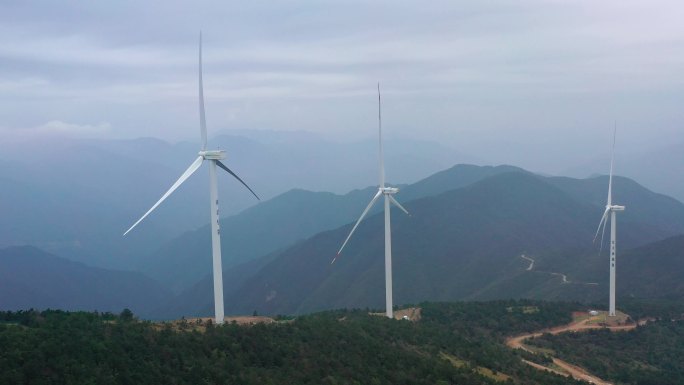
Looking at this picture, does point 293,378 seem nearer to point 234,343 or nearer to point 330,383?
point 330,383

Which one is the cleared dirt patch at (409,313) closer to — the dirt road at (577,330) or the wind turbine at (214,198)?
the dirt road at (577,330)

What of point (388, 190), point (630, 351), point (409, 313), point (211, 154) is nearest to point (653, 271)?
point (630, 351)

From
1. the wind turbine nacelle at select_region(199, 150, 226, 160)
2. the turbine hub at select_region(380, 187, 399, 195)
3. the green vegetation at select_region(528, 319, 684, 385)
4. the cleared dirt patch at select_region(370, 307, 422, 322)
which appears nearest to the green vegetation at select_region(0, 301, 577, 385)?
the green vegetation at select_region(528, 319, 684, 385)

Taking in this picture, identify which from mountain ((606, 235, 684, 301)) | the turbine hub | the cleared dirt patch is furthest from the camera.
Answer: mountain ((606, 235, 684, 301))

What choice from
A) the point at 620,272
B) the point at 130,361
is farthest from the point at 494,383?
the point at 620,272

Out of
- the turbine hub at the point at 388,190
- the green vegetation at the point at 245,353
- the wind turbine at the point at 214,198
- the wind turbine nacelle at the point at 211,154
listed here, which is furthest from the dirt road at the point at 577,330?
the wind turbine nacelle at the point at 211,154

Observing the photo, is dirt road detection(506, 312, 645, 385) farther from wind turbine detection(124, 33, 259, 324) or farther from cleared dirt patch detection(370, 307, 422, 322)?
wind turbine detection(124, 33, 259, 324)
